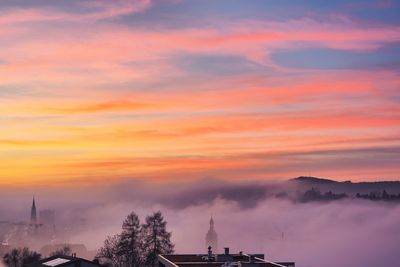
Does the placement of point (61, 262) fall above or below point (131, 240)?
below

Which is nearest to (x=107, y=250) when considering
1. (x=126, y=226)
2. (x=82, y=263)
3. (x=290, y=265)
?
(x=126, y=226)

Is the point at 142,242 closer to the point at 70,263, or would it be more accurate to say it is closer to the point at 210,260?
the point at 70,263

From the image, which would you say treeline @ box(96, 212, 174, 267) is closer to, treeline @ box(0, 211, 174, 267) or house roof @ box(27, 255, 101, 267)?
treeline @ box(0, 211, 174, 267)

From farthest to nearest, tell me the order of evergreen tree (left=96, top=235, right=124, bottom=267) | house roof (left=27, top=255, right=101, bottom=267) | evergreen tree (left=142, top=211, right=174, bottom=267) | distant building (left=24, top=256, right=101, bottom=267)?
1. evergreen tree (left=96, top=235, right=124, bottom=267)
2. evergreen tree (left=142, top=211, right=174, bottom=267)
3. house roof (left=27, top=255, right=101, bottom=267)
4. distant building (left=24, top=256, right=101, bottom=267)

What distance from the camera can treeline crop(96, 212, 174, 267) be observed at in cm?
11812

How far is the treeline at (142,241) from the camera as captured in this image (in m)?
118

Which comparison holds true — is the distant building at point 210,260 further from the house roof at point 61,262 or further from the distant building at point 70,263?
the house roof at point 61,262

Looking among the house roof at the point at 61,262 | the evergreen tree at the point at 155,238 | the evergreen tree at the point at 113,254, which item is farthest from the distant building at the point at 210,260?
the evergreen tree at the point at 113,254

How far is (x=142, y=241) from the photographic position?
11969 cm

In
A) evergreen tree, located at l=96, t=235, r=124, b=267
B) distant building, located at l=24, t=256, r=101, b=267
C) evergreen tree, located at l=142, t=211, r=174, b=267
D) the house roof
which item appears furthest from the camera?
evergreen tree, located at l=96, t=235, r=124, b=267

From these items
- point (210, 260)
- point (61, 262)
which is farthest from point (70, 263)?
point (210, 260)

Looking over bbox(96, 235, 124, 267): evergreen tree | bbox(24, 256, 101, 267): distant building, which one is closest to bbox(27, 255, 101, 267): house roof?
bbox(24, 256, 101, 267): distant building

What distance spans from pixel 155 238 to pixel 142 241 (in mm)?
2710

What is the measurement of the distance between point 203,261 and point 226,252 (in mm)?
4947
